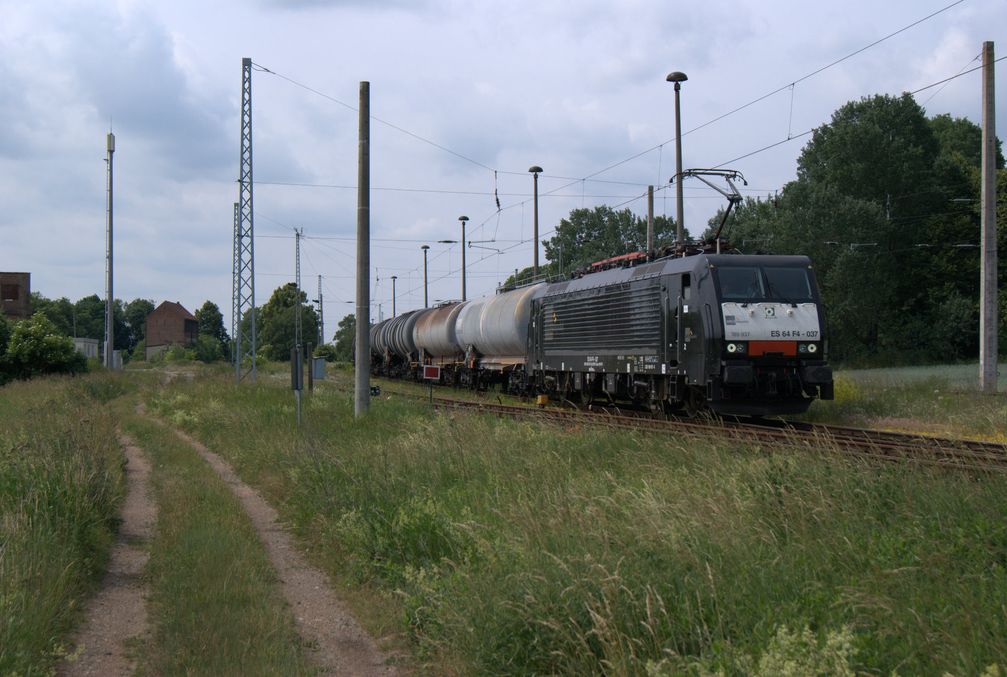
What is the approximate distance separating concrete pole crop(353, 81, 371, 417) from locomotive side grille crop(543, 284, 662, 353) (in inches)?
207

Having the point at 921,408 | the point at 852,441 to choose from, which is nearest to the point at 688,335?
the point at 852,441

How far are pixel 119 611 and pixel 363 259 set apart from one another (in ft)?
37.0

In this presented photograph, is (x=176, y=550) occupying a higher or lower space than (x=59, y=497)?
lower

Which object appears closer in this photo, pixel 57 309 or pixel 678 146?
pixel 678 146

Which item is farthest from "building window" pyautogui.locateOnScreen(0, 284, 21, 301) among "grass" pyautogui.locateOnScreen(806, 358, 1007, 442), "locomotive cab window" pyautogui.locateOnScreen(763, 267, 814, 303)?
"locomotive cab window" pyautogui.locateOnScreen(763, 267, 814, 303)

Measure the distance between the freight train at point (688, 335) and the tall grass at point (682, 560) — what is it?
19.4ft

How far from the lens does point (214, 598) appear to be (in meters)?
8.15

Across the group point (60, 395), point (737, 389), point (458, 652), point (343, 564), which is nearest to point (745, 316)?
point (737, 389)

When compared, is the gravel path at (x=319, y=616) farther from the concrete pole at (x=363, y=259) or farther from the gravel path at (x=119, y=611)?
the concrete pole at (x=363, y=259)

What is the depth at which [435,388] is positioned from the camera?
37.2 m

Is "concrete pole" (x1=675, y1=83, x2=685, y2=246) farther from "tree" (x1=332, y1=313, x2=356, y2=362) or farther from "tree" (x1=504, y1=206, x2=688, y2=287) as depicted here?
"tree" (x1=504, y1=206, x2=688, y2=287)

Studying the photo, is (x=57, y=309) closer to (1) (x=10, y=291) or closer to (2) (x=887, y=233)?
(1) (x=10, y=291)

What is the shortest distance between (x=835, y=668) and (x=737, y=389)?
40.4ft

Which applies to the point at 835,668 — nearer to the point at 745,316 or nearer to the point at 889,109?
the point at 745,316
